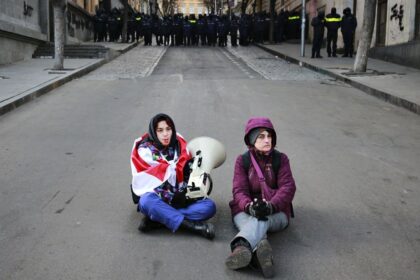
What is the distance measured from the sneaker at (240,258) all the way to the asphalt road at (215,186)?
8 cm

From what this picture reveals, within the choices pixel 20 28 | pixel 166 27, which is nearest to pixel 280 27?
pixel 166 27

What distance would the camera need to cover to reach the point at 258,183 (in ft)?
15.7

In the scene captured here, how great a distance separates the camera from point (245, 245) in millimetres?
4133

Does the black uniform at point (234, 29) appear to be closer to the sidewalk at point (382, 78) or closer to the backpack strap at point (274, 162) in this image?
the sidewalk at point (382, 78)

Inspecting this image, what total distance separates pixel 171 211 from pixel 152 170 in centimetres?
40

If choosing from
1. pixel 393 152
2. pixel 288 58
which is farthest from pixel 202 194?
pixel 288 58

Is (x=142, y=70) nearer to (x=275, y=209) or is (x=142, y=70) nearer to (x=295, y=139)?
(x=295, y=139)

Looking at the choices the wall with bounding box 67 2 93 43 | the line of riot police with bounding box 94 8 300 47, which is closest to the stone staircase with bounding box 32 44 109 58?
the wall with bounding box 67 2 93 43

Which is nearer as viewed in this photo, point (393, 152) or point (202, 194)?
point (202, 194)

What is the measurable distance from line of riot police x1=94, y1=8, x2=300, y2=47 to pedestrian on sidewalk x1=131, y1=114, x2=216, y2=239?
30.1 m

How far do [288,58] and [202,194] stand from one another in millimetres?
20452

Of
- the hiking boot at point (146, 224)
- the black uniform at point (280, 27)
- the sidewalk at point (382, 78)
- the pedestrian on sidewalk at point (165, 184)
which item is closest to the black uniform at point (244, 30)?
the black uniform at point (280, 27)

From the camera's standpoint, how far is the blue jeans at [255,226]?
419 centimetres

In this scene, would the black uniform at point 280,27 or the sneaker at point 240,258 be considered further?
the black uniform at point 280,27
